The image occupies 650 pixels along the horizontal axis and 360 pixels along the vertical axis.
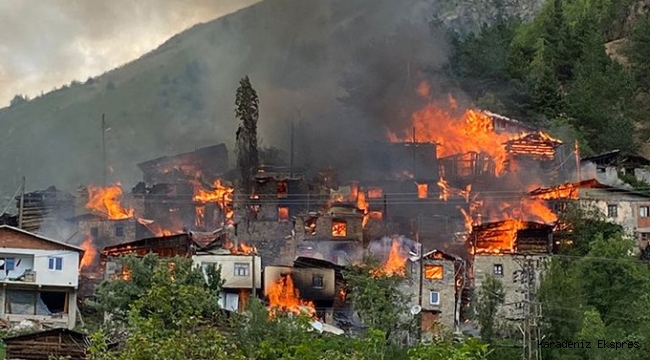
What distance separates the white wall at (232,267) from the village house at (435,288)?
25.6 ft

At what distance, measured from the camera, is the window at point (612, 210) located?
172 feet

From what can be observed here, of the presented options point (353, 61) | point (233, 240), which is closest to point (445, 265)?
point (233, 240)

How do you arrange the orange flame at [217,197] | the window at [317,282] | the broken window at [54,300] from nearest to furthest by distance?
the broken window at [54,300], the window at [317,282], the orange flame at [217,197]

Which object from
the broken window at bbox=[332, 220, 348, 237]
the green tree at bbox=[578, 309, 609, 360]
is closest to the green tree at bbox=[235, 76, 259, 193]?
the broken window at bbox=[332, 220, 348, 237]

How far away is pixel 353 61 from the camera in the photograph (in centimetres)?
8850

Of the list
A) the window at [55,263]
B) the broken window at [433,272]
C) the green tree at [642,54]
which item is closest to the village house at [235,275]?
the window at [55,263]

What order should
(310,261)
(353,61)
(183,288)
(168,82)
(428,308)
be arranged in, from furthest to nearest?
(168,82)
(353,61)
(310,261)
(428,308)
(183,288)

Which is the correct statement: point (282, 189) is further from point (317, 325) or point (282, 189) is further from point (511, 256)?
point (317, 325)

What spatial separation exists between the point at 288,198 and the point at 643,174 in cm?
2276

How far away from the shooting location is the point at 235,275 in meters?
48.5

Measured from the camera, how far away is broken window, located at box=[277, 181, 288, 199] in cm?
6200

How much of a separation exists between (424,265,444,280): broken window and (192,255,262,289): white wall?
850 cm

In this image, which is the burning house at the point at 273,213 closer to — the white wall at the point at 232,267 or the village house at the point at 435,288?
the white wall at the point at 232,267

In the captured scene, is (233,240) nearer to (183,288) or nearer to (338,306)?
(338,306)
